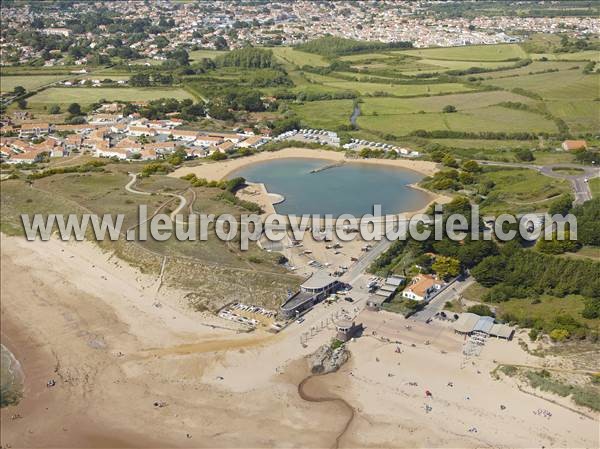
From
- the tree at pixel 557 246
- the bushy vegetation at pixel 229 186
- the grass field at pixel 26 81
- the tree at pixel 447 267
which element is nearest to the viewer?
the tree at pixel 447 267

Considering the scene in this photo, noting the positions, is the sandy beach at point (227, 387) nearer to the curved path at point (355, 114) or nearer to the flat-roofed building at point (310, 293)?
the flat-roofed building at point (310, 293)

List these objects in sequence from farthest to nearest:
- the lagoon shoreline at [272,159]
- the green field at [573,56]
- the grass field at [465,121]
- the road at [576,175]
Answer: the green field at [573,56]
the grass field at [465,121]
the lagoon shoreline at [272,159]
the road at [576,175]

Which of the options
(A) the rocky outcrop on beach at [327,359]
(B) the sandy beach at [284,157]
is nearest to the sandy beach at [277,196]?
(B) the sandy beach at [284,157]

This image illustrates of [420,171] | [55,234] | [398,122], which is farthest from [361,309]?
[398,122]

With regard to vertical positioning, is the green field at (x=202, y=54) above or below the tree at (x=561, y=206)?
above

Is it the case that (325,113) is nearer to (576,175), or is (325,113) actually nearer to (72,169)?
(576,175)
